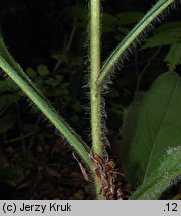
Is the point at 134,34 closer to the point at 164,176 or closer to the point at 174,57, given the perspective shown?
the point at 164,176

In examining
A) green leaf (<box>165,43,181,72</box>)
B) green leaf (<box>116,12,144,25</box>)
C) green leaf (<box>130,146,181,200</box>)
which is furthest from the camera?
green leaf (<box>116,12,144,25</box>)

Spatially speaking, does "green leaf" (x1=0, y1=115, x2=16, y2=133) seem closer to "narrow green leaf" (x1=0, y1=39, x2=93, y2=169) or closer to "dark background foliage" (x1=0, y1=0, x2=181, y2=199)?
"dark background foliage" (x1=0, y1=0, x2=181, y2=199)

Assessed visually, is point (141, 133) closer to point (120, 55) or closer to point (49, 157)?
point (120, 55)

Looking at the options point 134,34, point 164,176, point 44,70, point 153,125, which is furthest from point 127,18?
point 164,176

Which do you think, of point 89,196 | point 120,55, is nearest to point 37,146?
point 89,196

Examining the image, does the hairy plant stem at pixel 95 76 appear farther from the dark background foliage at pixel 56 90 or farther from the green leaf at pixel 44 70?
the green leaf at pixel 44 70
